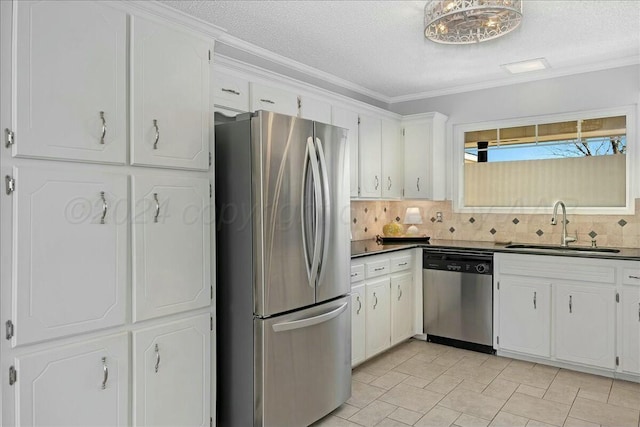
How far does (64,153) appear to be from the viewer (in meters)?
1.84

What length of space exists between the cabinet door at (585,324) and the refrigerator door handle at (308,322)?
1.92 m

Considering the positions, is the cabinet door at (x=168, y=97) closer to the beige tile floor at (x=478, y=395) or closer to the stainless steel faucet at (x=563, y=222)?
the beige tile floor at (x=478, y=395)

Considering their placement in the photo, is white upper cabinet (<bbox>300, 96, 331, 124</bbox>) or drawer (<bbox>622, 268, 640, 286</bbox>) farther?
white upper cabinet (<bbox>300, 96, 331, 124</bbox>)

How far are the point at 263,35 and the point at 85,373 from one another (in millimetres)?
2376

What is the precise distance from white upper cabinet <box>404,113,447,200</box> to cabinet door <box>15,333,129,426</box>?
340cm

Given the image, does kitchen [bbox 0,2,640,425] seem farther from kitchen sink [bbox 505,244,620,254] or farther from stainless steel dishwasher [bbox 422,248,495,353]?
stainless steel dishwasher [bbox 422,248,495,353]

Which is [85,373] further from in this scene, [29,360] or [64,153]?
[64,153]

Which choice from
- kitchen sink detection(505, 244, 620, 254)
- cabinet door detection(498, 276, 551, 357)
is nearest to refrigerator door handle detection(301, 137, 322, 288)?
cabinet door detection(498, 276, 551, 357)

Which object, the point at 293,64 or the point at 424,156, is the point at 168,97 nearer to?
the point at 293,64

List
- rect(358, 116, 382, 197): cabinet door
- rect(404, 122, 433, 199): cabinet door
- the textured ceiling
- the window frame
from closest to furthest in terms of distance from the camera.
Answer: the textured ceiling
the window frame
rect(358, 116, 382, 197): cabinet door
rect(404, 122, 433, 199): cabinet door

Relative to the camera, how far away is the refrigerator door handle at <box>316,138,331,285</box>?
2.70m

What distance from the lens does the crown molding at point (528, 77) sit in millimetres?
3777

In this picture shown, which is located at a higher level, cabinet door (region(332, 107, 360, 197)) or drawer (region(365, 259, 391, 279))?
cabinet door (region(332, 107, 360, 197))

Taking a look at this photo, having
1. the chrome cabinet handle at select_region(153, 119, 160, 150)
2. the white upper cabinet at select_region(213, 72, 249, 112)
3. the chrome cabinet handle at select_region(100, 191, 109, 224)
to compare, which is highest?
the white upper cabinet at select_region(213, 72, 249, 112)
